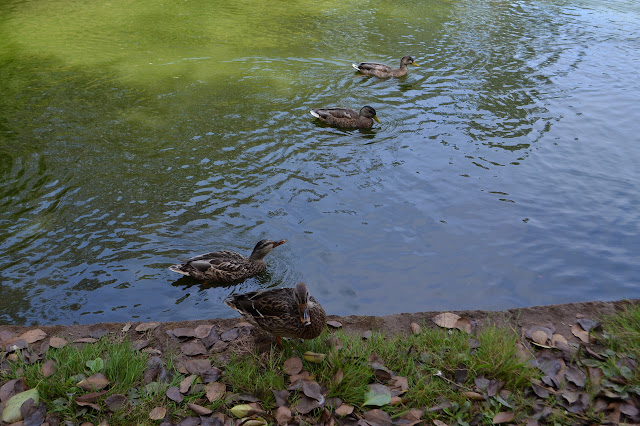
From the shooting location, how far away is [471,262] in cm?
696

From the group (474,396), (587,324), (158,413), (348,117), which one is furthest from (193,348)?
(348,117)

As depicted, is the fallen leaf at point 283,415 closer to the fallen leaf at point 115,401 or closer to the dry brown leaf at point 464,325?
the fallen leaf at point 115,401

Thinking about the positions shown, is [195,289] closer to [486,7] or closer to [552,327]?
[552,327]

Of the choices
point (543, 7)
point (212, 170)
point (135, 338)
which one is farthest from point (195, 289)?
point (543, 7)

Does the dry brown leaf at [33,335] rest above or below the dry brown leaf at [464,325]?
above

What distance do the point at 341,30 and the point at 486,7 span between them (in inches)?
260

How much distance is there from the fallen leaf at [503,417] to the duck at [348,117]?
24.0 ft

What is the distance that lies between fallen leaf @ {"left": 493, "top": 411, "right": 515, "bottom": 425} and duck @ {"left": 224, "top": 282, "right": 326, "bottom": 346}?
62.2 inches

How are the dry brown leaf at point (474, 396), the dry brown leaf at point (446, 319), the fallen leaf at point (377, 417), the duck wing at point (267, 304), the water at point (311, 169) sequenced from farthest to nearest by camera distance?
the water at point (311, 169)
the dry brown leaf at point (446, 319)
the duck wing at point (267, 304)
the dry brown leaf at point (474, 396)
the fallen leaf at point (377, 417)

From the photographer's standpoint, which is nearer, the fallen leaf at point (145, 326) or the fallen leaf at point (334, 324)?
the fallen leaf at point (145, 326)

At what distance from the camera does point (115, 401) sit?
13.5 ft

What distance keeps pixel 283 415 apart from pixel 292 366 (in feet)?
1.78

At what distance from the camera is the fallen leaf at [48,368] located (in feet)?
14.3

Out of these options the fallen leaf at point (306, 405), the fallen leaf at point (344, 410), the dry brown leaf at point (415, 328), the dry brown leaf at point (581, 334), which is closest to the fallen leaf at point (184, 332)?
the fallen leaf at point (306, 405)
